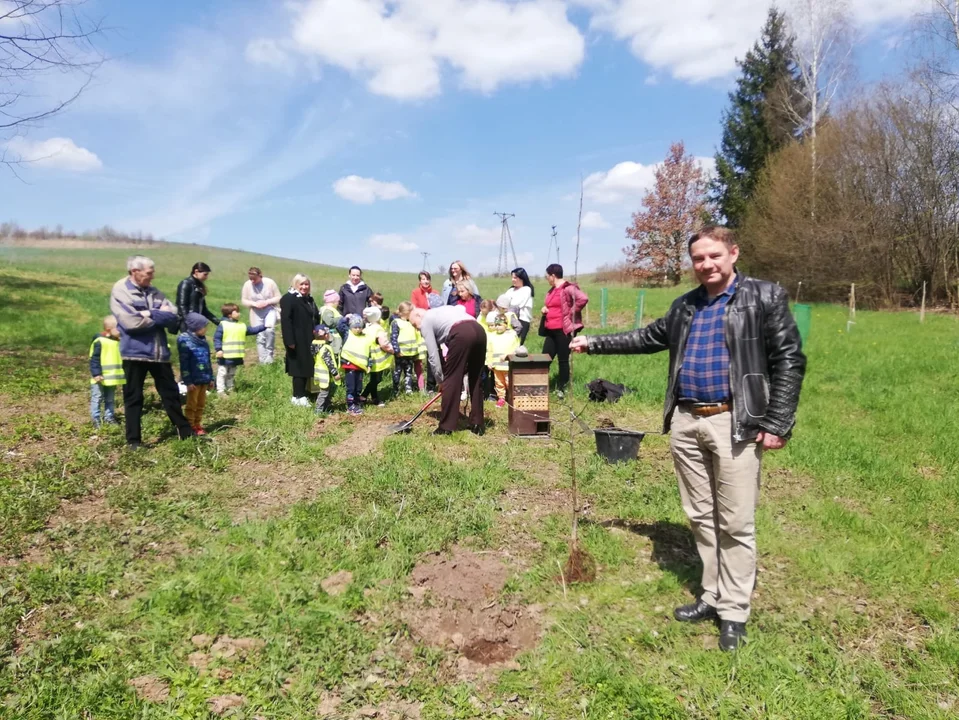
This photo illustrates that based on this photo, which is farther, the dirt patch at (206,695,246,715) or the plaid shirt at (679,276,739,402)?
the plaid shirt at (679,276,739,402)

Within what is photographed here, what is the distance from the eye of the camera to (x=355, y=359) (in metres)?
7.82

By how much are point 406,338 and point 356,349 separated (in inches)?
37.6

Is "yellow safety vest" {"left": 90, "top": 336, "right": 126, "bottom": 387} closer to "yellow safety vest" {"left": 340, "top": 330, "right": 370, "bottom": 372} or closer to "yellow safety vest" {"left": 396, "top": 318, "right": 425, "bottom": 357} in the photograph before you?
"yellow safety vest" {"left": 340, "top": 330, "right": 370, "bottom": 372}

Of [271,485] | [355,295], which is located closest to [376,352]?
[355,295]

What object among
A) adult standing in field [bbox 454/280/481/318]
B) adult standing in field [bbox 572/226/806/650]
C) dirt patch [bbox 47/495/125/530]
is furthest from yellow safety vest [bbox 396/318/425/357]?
adult standing in field [bbox 572/226/806/650]

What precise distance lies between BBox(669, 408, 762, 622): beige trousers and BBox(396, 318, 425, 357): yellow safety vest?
559 centimetres

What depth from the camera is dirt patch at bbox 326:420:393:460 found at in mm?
6363

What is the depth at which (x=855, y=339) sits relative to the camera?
48.9 feet

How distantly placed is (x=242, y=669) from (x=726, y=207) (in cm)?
3223

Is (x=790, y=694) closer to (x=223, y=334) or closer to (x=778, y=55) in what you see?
(x=223, y=334)

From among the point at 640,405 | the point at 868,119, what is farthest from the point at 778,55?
the point at 640,405

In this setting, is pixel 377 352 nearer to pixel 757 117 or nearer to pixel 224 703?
pixel 224 703

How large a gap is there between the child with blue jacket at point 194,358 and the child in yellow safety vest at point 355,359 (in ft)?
5.79

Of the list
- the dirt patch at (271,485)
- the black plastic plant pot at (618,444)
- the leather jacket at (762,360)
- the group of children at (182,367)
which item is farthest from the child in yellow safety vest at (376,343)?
the leather jacket at (762,360)
